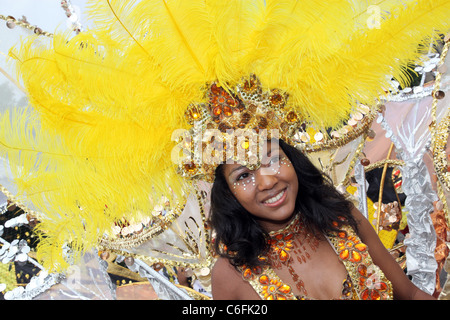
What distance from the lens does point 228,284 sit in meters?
1.91

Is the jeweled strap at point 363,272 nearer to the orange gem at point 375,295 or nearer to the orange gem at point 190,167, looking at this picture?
the orange gem at point 375,295

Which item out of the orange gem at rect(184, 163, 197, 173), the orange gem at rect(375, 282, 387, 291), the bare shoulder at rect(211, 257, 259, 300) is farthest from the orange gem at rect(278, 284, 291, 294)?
the orange gem at rect(184, 163, 197, 173)

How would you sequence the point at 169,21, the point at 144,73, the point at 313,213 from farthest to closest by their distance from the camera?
the point at 313,213, the point at 144,73, the point at 169,21

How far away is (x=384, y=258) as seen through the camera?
1.98 meters

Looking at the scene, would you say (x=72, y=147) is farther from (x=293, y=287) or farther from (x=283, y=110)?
(x=293, y=287)

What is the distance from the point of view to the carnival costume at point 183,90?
1611 millimetres

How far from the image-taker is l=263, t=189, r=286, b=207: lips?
1.72 m

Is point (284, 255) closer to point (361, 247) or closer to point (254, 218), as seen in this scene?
point (254, 218)

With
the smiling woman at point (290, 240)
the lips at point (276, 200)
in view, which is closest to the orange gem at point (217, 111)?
the smiling woman at point (290, 240)

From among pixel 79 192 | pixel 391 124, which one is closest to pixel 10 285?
pixel 79 192

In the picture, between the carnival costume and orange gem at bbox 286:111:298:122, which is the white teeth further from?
orange gem at bbox 286:111:298:122

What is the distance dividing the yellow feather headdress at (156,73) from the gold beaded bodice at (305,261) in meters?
0.58

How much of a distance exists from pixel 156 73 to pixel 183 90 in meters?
0.13

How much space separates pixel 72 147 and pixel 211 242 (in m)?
0.99
